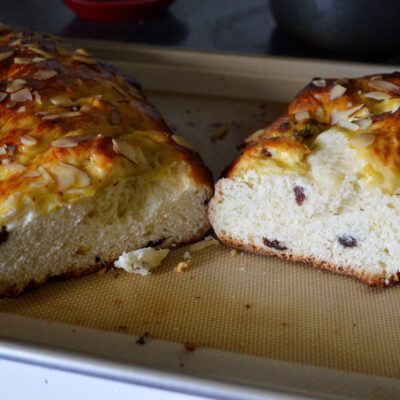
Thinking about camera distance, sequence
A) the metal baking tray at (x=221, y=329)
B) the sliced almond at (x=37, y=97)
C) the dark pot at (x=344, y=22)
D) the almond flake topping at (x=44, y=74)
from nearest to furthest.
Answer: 1. the metal baking tray at (x=221, y=329)
2. the sliced almond at (x=37, y=97)
3. the almond flake topping at (x=44, y=74)
4. the dark pot at (x=344, y=22)

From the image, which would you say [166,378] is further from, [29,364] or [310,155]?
[310,155]

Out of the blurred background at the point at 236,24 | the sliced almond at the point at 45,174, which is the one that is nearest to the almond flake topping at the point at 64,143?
the sliced almond at the point at 45,174

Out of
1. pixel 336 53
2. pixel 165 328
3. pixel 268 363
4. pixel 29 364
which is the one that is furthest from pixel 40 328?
pixel 336 53

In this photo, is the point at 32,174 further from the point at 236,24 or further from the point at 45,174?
the point at 236,24

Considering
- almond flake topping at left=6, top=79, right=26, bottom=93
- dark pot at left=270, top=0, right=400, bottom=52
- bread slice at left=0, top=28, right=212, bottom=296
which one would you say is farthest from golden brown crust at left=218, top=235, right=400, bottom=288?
dark pot at left=270, top=0, right=400, bottom=52

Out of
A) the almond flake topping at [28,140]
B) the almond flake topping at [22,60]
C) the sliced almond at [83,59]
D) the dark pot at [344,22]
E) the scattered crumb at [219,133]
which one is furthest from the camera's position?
the dark pot at [344,22]

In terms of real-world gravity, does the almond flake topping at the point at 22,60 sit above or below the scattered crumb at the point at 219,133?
above

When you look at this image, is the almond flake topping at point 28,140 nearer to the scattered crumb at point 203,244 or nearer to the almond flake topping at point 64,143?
the almond flake topping at point 64,143

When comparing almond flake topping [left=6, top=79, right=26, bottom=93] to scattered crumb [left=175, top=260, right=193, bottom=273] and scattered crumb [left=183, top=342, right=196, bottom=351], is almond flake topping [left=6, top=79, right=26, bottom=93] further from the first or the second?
scattered crumb [left=183, top=342, right=196, bottom=351]
